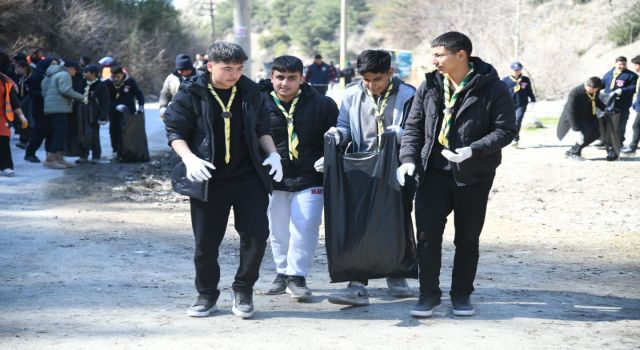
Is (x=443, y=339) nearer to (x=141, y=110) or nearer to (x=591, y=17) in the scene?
(x=141, y=110)

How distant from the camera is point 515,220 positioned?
11695 millimetres

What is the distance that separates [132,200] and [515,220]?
4874 millimetres

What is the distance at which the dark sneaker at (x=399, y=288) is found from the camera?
717 centimetres

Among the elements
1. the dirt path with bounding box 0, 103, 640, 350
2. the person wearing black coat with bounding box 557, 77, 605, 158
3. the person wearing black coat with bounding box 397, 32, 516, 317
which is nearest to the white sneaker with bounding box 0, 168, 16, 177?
the dirt path with bounding box 0, 103, 640, 350

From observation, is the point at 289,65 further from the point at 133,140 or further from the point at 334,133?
the point at 133,140

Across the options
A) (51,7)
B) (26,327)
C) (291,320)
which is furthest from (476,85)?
(51,7)

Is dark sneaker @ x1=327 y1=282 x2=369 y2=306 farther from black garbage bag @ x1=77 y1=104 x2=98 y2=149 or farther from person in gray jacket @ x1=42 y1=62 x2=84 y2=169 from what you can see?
black garbage bag @ x1=77 y1=104 x2=98 y2=149

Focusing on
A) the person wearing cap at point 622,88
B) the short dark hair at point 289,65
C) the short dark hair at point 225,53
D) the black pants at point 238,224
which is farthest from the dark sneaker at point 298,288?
the person wearing cap at point 622,88

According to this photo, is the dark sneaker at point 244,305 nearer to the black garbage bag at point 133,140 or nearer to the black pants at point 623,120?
the black garbage bag at point 133,140

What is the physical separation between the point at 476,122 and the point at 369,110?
0.97 meters

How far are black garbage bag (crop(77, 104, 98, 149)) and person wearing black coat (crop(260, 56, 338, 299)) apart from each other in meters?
9.32

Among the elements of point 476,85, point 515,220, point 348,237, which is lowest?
point 515,220

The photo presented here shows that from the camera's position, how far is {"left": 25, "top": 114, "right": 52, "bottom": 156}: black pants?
15.3 m

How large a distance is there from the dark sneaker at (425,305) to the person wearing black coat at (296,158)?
0.87m
